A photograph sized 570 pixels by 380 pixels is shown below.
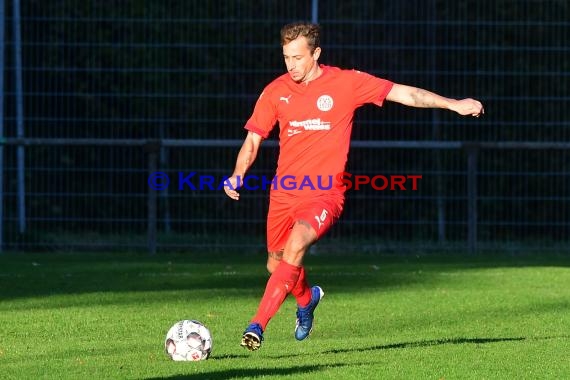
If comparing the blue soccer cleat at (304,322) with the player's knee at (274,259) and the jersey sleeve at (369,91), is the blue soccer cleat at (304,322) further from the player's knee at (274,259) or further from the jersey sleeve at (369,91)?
the jersey sleeve at (369,91)

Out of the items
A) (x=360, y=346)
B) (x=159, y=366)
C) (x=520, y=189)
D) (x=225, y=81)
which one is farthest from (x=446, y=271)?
(x=159, y=366)

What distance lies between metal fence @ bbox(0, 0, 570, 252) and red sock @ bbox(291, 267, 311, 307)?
8.55 m

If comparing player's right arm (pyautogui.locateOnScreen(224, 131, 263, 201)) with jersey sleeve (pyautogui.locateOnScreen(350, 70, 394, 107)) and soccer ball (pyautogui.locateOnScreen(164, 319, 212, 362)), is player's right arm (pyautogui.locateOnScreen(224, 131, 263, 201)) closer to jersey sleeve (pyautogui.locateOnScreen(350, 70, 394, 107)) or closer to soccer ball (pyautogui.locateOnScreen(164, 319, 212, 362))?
jersey sleeve (pyautogui.locateOnScreen(350, 70, 394, 107))

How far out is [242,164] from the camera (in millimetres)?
8281

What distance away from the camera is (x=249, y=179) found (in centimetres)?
1686

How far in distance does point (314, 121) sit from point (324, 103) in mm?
125

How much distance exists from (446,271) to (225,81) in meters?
4.32

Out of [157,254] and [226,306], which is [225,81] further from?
[226,306]

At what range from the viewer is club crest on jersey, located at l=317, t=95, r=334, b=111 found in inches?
324

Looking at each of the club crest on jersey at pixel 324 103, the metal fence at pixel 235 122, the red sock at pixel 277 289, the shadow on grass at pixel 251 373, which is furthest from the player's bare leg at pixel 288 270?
the metal fence at pixel 235 122

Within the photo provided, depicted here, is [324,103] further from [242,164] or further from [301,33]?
[242,164]

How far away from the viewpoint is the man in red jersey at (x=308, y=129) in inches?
317

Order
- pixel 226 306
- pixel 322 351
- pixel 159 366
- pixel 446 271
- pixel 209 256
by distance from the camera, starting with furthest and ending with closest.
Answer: pixel 209 256, pixel 446 271, pixel 226 306, pixel 322 351, pixel 159 366

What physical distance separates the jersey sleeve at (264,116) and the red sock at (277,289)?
1009 millimetres
